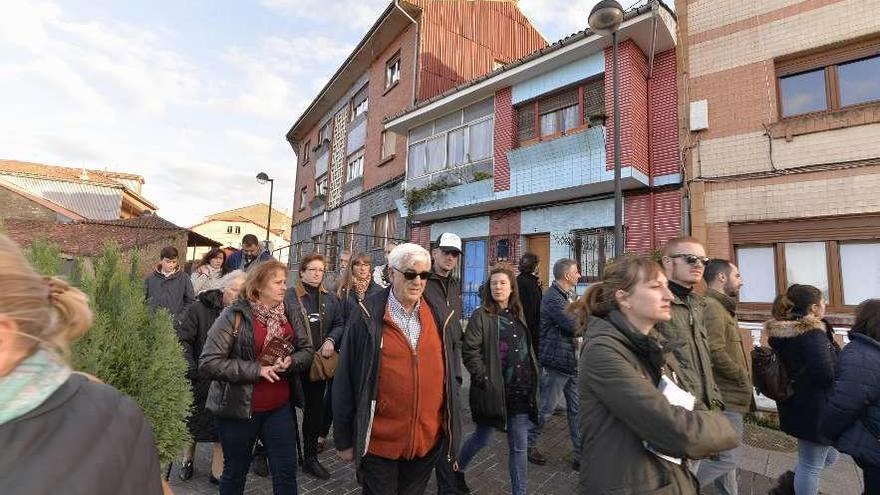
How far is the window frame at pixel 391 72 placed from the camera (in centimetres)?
1714

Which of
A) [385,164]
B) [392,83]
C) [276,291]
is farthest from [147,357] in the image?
[392,83]

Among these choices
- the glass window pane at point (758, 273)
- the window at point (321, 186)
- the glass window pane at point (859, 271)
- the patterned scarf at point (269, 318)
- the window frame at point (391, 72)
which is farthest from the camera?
the window at point (321, 186)

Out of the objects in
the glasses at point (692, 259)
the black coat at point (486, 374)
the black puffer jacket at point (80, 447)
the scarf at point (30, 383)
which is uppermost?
the glasses at point (692, 259)

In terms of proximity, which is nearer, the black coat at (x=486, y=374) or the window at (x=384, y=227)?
the black coat at (x=486, y=374)

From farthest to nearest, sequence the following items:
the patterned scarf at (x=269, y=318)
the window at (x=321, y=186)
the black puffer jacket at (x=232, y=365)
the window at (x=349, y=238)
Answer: the window at (x=321, y=186), the window at (x=349, y=238), the patterned scarf at (x=269, y=318), the black puffer jacket at (x=232, y=365)

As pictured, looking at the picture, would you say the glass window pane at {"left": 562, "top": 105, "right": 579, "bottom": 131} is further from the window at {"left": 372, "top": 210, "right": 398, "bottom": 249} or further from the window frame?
the window frame

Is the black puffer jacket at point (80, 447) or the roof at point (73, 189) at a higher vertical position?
the roof at point (73, 189)

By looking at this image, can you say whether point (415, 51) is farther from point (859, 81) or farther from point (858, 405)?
point (858, 405)

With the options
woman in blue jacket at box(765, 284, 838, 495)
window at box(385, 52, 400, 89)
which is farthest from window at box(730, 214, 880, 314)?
window at box(385, 52, 400, 89)

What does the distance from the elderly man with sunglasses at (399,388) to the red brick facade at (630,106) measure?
7.54m

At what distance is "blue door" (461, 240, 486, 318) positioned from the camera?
1251 centimetres

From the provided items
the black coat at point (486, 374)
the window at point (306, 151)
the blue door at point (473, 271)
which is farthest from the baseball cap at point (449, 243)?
the window at point (306, 151)

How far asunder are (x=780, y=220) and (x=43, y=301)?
9.52 m

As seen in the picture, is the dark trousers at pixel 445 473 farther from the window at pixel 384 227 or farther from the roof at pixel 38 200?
the roof at pixel 38 200
